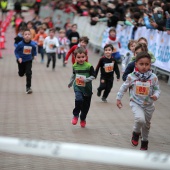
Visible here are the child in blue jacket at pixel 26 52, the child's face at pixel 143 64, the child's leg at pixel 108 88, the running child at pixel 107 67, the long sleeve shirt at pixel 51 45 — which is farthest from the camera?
the long sleeve shirt at pixel 51 45

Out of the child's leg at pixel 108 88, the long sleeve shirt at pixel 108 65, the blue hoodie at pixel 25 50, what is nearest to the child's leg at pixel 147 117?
the long sleeve shirt at pixel 108 65

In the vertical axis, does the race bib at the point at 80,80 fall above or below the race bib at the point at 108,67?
above

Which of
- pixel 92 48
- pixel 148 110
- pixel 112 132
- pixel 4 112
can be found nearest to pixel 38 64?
pixel 92 48

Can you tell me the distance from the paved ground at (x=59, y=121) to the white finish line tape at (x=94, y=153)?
9.19 feet

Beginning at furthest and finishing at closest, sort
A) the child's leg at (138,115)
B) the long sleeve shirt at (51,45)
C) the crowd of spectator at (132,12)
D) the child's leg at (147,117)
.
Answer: the long sleeve shirt at (51,45) < the crowd of spectator at (132,12) < the child's leg at (147,117) < the child's leg at (138,115)

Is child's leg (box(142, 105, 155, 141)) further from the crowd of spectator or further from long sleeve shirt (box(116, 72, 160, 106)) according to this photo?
the crowd of spectator

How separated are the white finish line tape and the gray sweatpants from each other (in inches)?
143

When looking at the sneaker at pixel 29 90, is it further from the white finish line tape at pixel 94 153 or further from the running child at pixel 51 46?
the white finish line tape at pixel 94 153

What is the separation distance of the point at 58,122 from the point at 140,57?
3.05 meters

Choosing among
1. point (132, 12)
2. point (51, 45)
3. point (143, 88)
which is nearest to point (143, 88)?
point (143, 88)

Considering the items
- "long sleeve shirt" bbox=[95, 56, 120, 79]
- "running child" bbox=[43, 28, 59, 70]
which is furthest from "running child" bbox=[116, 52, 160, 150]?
"running child" bbox=[43, 28, 59, 70]

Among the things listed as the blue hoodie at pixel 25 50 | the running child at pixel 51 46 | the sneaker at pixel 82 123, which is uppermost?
the blue hoodie at pixel 25 50

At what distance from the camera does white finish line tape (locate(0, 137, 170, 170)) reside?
4137mm

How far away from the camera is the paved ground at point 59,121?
294 inches
